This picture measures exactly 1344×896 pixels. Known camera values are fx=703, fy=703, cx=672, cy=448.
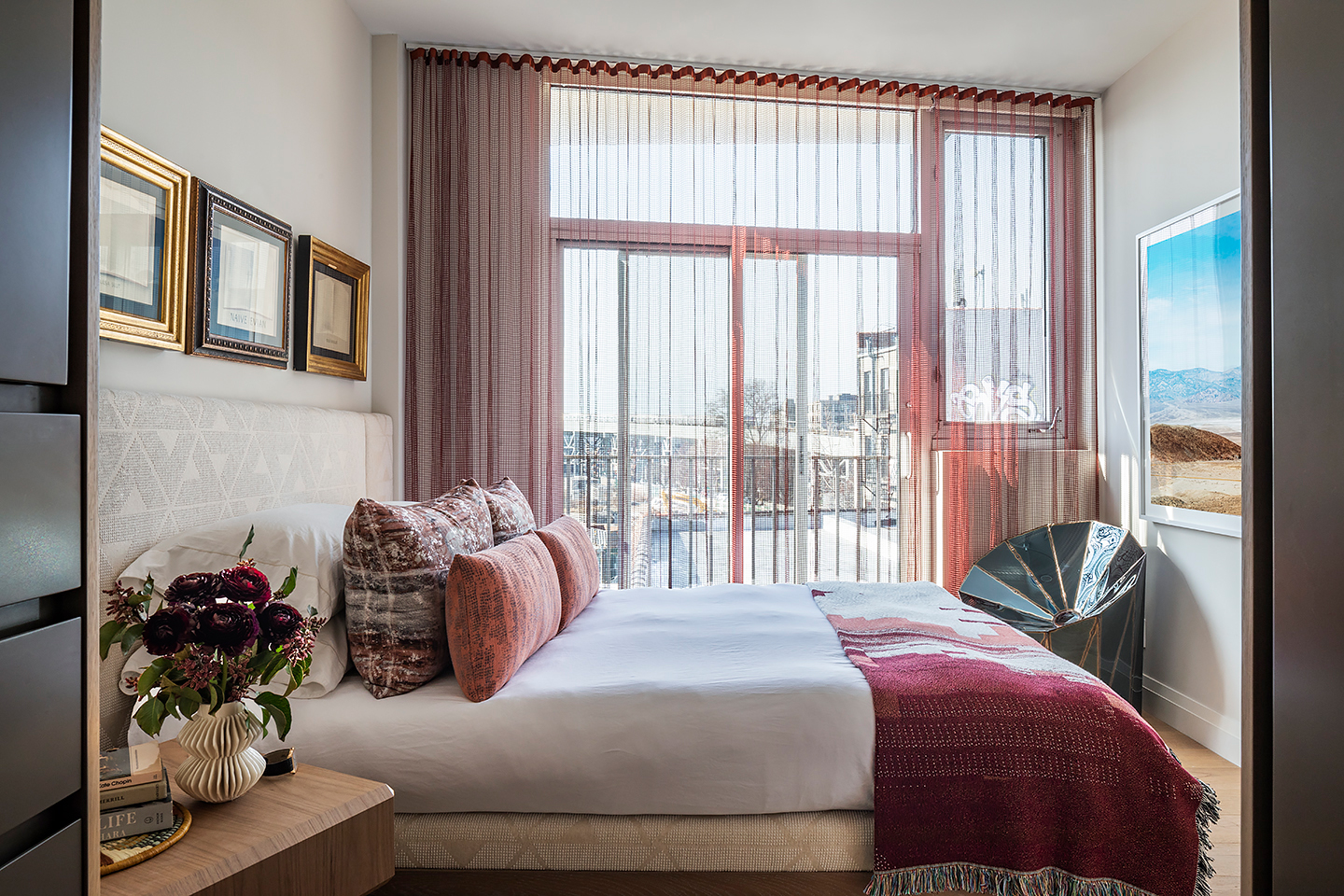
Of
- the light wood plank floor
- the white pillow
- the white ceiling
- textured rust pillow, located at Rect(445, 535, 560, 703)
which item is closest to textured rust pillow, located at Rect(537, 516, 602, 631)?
textured rust pillow, located at Rect(445, 535, 560, 703)

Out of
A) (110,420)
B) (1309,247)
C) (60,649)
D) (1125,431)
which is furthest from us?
(1125,431)

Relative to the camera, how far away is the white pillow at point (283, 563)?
5.11 ft

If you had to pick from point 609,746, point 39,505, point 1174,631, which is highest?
point 39,505

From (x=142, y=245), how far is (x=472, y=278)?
62.3 inches

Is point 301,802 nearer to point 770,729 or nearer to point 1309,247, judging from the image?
point 770,729

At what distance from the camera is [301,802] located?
1.20 metres

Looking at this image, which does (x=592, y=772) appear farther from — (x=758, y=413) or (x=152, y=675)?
(x=758, y=413)

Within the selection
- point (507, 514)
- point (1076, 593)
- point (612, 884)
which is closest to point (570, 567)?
point (507, 514)

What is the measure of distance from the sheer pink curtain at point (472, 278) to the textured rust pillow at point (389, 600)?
1536mm

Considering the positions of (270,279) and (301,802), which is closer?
(301,802)

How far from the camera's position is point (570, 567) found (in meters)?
2.29

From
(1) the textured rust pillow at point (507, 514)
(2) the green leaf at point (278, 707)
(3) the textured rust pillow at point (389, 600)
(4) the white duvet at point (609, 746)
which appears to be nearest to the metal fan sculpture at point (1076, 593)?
(4) the white duvet at point (609, 746)

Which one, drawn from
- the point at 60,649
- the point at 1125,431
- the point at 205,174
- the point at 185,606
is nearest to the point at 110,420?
the point at 185,606

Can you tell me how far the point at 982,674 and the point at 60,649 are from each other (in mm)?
1680
